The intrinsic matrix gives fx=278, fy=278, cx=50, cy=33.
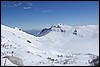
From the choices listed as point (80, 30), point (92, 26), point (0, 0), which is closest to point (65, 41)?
point (80, 30)

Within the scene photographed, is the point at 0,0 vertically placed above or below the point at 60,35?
above

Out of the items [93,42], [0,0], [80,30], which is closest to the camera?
[0,0]

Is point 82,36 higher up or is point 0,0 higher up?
point 0,0

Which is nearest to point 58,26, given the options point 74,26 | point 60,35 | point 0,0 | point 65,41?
point 74,26

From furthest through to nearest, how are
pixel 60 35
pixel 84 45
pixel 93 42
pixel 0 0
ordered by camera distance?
pixel 60 35 → pixel 93 42 → pixel 84 45 → pixel 0 0

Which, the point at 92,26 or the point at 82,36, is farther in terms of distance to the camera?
the point at 92,26

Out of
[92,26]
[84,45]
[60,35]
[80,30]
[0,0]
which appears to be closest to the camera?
[0,0]

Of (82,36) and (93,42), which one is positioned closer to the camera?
(93,42)

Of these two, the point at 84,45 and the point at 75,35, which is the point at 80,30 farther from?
the point at 84,45

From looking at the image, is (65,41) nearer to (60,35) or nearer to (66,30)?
(60,35)
